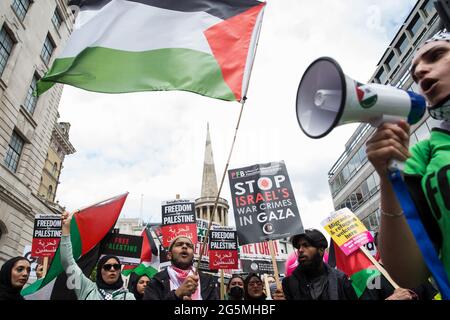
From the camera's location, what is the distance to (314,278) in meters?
3.42

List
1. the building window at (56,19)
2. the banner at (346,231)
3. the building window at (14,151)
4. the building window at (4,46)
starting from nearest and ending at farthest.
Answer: the banner at (346,231), the building window at (4,46), the building window at (14,151), the building window at (56,19)

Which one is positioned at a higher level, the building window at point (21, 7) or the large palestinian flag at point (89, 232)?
the building window at point (21, 7)

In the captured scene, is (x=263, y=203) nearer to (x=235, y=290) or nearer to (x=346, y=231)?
(x=346, y=231)

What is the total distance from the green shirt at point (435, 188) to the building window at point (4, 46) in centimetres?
1729

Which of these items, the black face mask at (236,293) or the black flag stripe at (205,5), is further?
the black face mask at (236,293)

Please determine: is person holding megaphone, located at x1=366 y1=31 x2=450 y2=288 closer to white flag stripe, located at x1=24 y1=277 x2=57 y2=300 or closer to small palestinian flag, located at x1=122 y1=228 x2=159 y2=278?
white flag stripe, located at x1=24 y1=277 x2=57 y2=300

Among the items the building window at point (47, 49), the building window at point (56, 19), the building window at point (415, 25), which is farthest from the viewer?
the building window at point (415, 25)

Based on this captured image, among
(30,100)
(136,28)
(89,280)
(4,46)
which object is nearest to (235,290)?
(89,280)

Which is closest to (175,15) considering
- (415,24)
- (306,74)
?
(306,74)

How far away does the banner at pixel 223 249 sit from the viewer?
797 centimetres

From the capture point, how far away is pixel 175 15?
453cm

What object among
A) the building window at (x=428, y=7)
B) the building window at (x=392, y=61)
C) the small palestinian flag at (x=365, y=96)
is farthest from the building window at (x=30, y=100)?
the building window at (x=392, y=61)

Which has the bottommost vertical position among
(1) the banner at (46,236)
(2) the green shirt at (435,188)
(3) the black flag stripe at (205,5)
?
(2) the green shirt at (435,188)

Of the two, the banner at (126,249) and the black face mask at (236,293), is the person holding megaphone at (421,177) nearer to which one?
the black face mask at (236,293)
